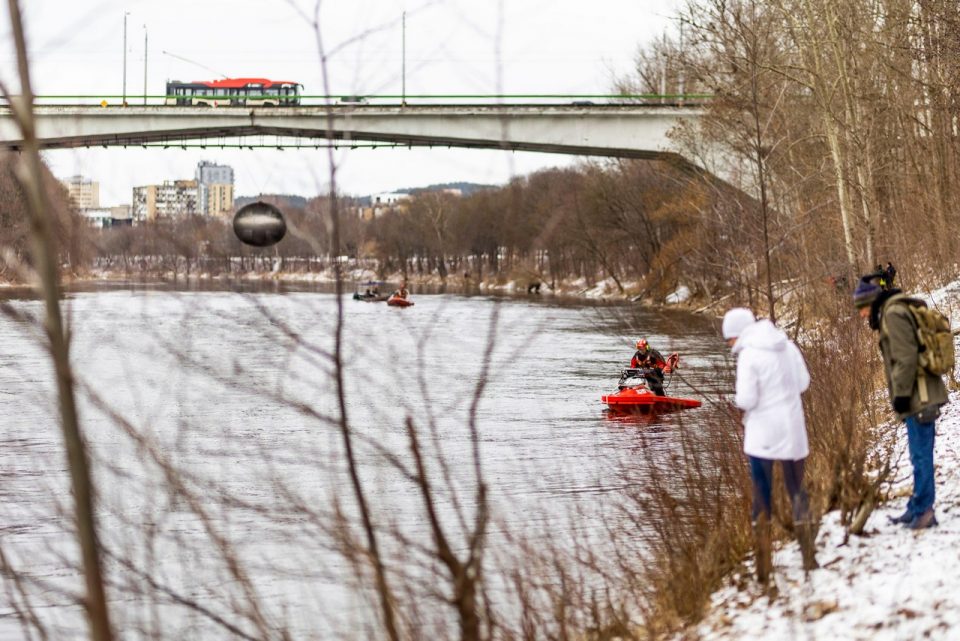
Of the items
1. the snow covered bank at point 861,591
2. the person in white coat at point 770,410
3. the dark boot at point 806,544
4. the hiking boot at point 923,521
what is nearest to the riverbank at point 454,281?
the person in white coat at point 770,410

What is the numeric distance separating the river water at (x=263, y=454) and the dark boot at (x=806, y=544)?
1.92m

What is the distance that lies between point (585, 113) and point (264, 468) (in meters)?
33.6

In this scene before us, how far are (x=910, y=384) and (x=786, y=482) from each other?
1.03 m

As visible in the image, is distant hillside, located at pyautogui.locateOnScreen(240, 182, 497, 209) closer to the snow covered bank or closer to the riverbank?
the riverbank

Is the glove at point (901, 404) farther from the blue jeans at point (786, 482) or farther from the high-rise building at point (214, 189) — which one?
the high-rise building at point (214, 189)

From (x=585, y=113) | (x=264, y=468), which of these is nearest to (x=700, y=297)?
(x=585, y=113)

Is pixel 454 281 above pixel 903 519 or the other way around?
above

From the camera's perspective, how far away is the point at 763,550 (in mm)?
7645

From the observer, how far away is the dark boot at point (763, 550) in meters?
7.59

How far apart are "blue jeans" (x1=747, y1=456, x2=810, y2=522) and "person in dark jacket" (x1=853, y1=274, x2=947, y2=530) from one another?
79cm

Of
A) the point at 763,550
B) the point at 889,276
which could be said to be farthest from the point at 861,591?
the point at 889,276

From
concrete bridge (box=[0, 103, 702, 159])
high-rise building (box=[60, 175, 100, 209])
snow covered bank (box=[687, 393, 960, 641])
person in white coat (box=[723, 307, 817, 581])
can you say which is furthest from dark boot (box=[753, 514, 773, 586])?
concrete bridge (box=[0, 103, 702, 159])

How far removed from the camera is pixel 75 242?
15.4ft

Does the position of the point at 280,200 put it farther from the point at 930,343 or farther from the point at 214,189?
the point at 930,343
